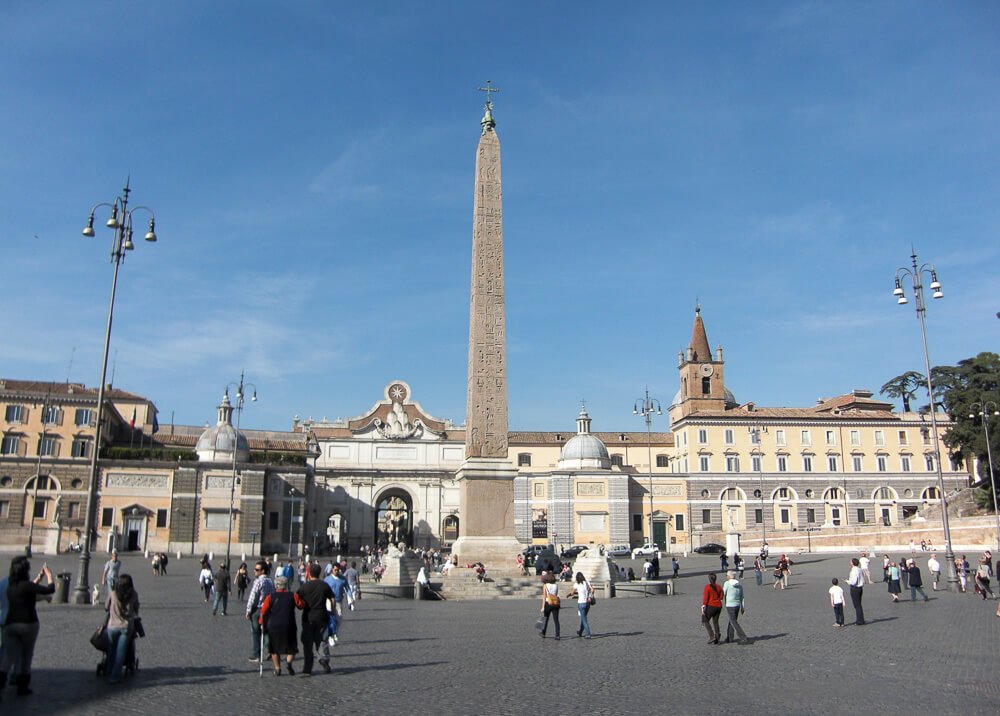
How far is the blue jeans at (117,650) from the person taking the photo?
26.9ft

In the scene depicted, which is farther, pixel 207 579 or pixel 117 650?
pixel 207 579

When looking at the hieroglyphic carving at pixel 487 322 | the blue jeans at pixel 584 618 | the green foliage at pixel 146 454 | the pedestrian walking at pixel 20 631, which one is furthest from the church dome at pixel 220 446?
the pedestrian walking at pixel 20 631

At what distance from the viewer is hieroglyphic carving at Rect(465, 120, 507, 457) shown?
23781mm

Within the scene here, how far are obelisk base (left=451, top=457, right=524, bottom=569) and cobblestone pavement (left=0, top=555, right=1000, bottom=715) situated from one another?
5.94 metres

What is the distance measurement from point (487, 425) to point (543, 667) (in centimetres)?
1400

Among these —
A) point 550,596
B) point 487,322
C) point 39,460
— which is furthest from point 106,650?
point 39,460

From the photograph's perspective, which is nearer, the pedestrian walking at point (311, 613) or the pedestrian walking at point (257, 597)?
the pedestrian walking at point (311, 613)

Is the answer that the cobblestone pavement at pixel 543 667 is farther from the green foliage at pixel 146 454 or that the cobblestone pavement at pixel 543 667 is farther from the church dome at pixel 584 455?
the church dome at pixel 584 455

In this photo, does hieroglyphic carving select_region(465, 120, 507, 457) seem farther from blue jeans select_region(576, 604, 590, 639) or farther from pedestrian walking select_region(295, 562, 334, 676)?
pedestrian walking select_region(295, 562, 334, 676)

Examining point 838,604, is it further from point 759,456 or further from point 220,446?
point 759,456

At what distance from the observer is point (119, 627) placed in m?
8.30

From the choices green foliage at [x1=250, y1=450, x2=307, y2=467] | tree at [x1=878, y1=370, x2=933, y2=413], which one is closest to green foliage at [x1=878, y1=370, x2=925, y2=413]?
tree at [x1=878, y1=370, x2=933, y2=413]

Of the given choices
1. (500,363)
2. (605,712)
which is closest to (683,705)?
(605,712)

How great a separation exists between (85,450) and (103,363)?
3555 cm
